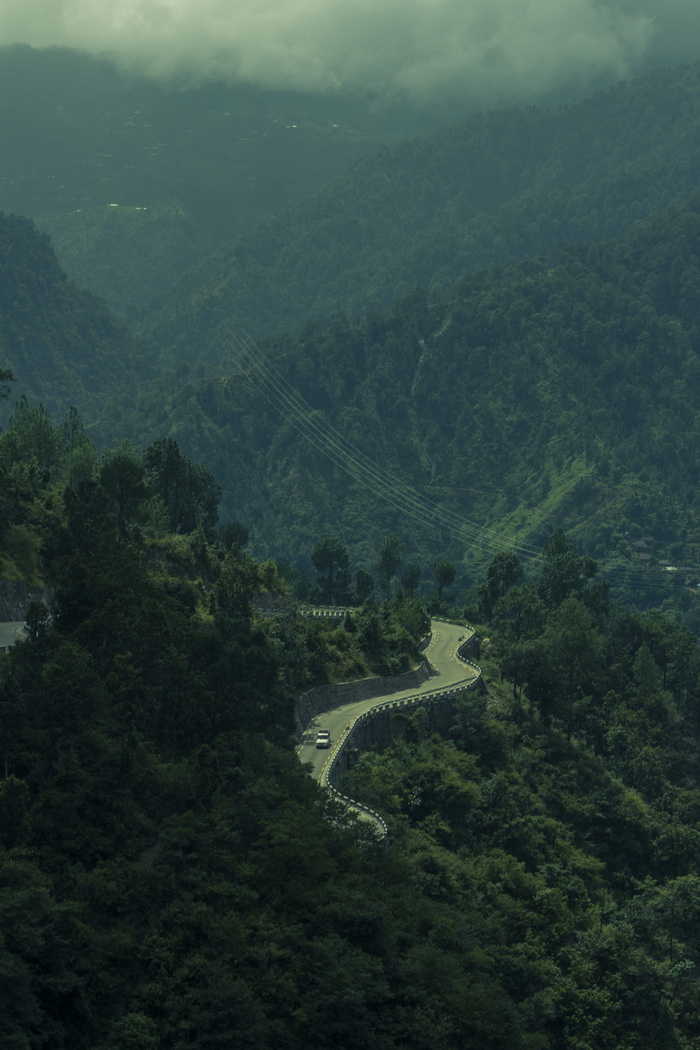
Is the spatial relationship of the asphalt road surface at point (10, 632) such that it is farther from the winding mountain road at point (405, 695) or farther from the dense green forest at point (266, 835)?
the winding mountain road at point (405, 695)

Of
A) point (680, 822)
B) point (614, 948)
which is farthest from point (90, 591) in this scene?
point (680, 822)

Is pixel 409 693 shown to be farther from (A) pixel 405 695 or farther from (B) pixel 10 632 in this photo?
(B) pixel 10 632

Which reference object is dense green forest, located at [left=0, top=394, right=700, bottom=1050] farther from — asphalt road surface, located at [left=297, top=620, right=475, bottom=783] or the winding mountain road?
asphalt road surface, located at [left=297, top=620, right=475, bottom=783]

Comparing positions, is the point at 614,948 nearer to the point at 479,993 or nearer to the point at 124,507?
the point at 479,993

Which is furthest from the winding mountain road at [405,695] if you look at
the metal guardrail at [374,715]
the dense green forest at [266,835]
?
the dense green forest at [266,835]

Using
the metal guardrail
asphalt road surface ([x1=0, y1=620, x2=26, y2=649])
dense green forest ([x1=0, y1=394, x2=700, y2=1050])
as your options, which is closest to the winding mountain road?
the metal guardrail

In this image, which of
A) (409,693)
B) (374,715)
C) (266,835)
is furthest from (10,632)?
(409,693)
